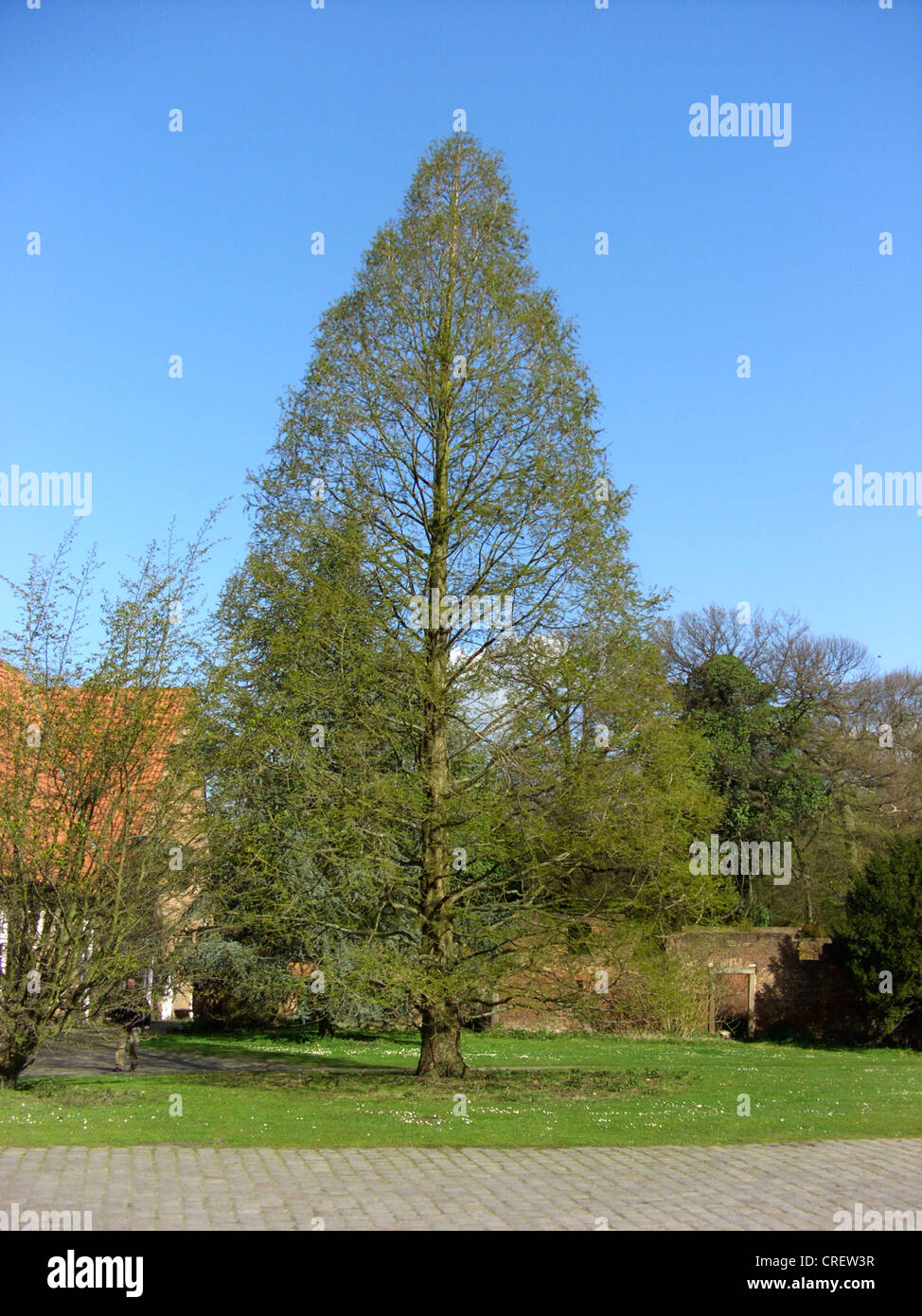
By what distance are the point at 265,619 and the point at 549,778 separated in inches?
156

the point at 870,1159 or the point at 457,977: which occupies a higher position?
the point at 457,977

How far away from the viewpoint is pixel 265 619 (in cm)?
1386

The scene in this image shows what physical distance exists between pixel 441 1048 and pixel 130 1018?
3831 mm

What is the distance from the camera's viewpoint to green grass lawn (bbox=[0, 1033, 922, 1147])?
9648 millimetres

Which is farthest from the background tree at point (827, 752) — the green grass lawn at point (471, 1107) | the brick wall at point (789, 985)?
the green grass lawn at point (471, 1107)

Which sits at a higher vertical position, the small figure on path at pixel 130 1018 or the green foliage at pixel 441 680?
the green foliage at pixel 441 680

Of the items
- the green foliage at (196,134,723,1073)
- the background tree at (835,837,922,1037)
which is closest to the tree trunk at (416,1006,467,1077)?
the green foliage at (196,134,723,1073)

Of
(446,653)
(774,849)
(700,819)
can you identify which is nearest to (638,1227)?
(700,819)

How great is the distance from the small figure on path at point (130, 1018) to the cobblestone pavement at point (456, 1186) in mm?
3869

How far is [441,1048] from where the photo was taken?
1410cm

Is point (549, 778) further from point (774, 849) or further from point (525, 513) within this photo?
point (774, 849)

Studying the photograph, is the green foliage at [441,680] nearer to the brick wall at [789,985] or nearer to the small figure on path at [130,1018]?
the small figure on path at [130,1018]

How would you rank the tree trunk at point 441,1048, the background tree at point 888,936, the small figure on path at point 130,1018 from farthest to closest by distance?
1. the background tree at point 888,936
2. the tree trunk at point 441,1048
3. the small figure on path at point 130,1018

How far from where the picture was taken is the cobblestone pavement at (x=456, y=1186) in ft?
22.7
